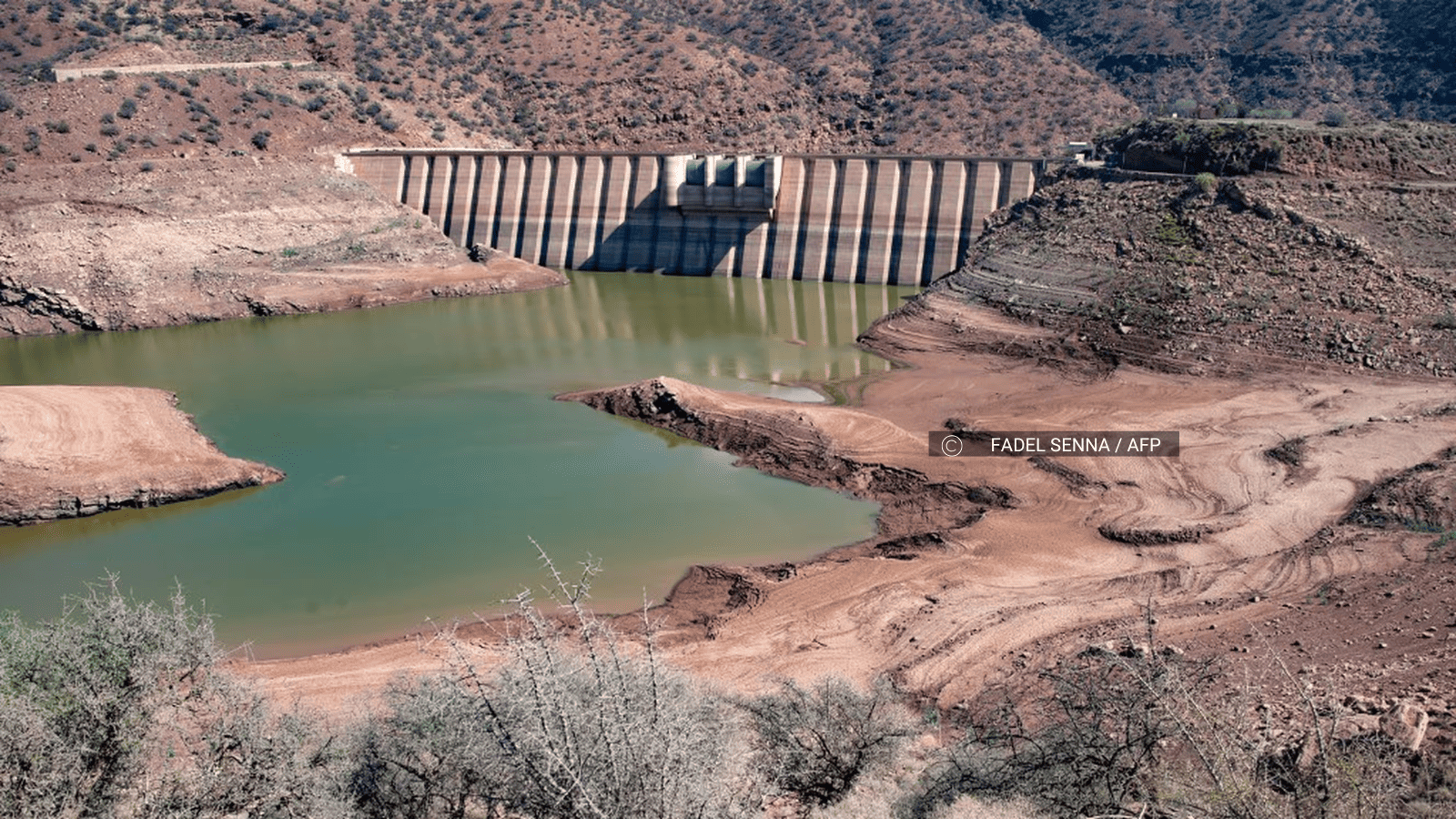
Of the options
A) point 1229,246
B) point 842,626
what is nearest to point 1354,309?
point 1229,246

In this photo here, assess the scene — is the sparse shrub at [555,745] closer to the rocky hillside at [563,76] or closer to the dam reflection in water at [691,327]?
the dam reflection in water at [691,327]

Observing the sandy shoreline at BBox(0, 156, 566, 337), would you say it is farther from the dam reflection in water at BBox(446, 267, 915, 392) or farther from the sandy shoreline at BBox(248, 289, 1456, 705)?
the sandy shoreline at BBox(248, 289, 1456, 705)

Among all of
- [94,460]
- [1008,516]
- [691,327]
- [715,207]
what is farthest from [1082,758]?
[715,207]

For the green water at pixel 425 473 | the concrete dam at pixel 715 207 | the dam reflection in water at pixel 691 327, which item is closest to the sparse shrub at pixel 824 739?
the green water at pixel 425 473

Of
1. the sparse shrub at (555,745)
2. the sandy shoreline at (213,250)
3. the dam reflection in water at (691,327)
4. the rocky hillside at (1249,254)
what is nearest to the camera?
the sparse shrub at (555,745)

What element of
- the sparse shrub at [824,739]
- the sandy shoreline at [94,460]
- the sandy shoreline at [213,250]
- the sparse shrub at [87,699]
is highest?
the sandy shoreline at [213,250]

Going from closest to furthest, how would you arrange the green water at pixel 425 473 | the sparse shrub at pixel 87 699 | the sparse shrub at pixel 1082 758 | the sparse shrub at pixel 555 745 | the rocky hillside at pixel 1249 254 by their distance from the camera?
the sparse shrub at pixel 555 745
the sparse shrub at pixel 87 699
the sparse shrub at pixel 1082 758
the green water at pixel 425 473
the rocky hillside at pixel 1249 254

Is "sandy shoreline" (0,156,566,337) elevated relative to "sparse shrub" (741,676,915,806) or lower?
elevated

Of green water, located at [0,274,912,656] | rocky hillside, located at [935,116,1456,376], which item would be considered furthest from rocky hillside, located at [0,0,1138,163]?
rocky hillside, located at [935,116,1456,376]
